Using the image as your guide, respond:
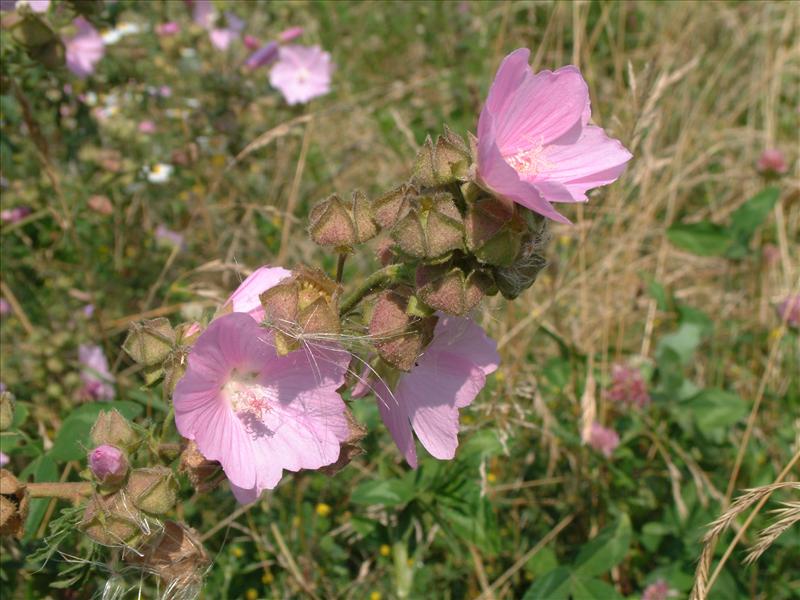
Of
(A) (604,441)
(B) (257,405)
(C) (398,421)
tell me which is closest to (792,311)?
(A) (604,441)

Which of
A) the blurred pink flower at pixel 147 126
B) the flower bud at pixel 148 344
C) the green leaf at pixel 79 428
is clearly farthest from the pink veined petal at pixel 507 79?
the blurred pink flower at pixel 147 126

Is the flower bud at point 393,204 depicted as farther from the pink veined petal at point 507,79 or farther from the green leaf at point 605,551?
the green leaf at point 605,551

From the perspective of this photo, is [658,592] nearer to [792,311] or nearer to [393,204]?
[792,311]

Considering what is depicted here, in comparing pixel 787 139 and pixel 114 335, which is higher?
pixel 114 335

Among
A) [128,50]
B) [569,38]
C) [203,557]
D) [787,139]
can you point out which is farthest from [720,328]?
[128,50]

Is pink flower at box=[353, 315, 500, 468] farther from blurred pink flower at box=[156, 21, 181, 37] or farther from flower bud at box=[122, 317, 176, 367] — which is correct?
blurred pink flower at box=[156, 21, 181, 37]

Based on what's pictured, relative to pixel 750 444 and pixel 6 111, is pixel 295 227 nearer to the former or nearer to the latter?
pixel 6 111
